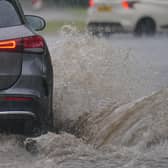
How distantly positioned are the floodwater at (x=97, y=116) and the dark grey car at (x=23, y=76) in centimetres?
40

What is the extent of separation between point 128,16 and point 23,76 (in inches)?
736

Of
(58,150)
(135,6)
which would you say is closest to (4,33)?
(58,150)

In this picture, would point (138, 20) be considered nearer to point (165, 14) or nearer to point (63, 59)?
point (165, 14)

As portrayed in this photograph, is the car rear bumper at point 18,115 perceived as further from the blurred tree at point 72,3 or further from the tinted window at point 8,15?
the blurred tree at point 72,3

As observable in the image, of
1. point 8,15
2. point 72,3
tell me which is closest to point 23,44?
point 8,15

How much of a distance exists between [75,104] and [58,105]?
18 cm

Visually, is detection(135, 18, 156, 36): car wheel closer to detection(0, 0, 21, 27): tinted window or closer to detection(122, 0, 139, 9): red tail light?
detection(122, 0, 139, 9): red tail light

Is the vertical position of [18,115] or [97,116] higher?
[18,115]

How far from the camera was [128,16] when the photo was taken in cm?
2644

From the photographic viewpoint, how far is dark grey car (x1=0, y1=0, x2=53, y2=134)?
25.8ft

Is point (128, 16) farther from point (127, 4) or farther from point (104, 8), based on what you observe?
point (104, 8)

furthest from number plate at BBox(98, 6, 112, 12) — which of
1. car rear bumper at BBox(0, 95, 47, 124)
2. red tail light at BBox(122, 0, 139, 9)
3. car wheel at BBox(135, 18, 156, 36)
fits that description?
car rear bumper at BBox(0, 95, 47, 124)

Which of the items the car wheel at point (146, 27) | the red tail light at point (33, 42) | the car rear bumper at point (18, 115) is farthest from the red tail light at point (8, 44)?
the car wheel at point (146, 27)

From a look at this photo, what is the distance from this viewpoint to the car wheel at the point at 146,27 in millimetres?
27094
